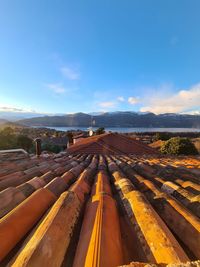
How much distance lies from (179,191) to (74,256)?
69.2 inches

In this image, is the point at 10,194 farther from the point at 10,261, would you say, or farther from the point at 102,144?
the point at 102,144

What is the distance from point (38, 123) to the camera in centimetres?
14325

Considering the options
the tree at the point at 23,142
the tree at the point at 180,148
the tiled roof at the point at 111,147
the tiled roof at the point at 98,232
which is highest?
the tiled roof at the point at 98,232

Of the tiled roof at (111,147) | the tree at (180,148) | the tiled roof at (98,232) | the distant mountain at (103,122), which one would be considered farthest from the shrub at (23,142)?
the distant mountain at (103,122)

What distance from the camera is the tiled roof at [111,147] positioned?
11.8 meters

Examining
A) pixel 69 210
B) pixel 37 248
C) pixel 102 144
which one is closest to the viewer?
pixel 37 248

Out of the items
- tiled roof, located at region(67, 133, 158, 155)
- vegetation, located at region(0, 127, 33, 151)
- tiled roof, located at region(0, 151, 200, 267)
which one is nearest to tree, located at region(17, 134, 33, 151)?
vegetation, located at region(0, 127, 33, 151)

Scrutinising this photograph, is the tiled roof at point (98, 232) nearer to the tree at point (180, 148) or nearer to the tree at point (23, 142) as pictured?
the tree at point (180, 148)

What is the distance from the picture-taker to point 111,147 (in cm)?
1255

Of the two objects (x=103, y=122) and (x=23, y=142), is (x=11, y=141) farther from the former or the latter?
(x=103, y=122)

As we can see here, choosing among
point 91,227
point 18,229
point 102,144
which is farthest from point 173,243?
point 102,144

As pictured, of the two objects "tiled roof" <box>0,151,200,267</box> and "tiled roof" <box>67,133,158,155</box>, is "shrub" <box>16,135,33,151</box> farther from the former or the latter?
"tiled roof" <box>0,151,200,267</box>

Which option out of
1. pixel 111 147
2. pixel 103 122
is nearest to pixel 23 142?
pixel 111 147

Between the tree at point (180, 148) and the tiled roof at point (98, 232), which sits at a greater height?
the tiled roof at point (98, 232)
